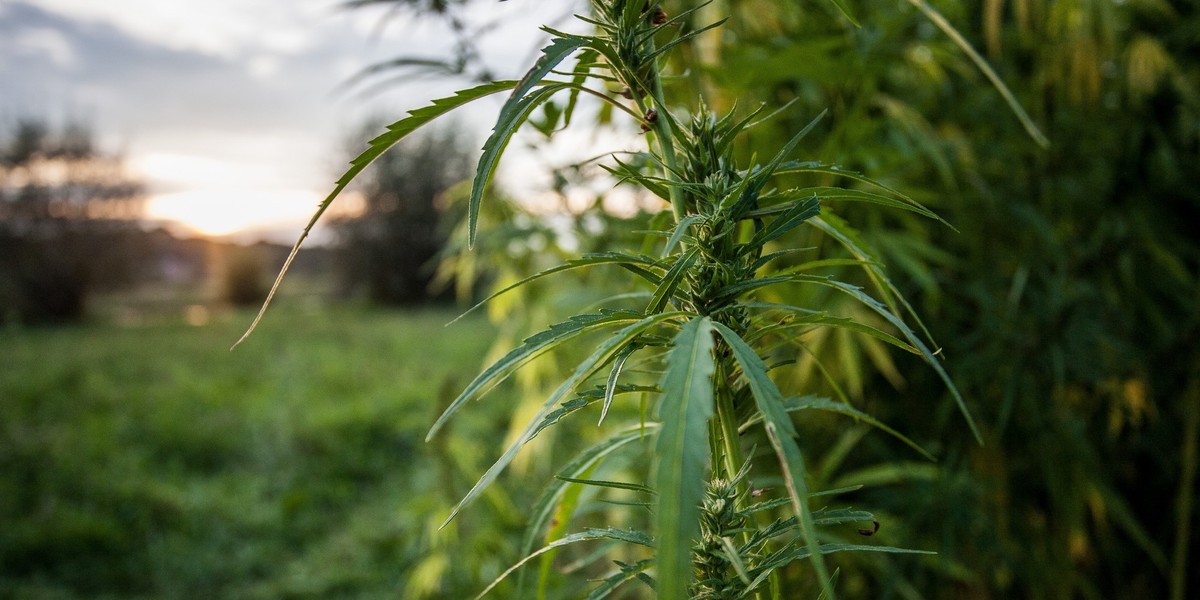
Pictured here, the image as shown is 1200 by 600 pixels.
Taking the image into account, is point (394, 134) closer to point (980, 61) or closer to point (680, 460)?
point (680, 460)

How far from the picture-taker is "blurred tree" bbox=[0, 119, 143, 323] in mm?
7399

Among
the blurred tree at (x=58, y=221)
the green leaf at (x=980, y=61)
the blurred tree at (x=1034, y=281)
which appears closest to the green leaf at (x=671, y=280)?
the green leaf at (x=980, y=61)

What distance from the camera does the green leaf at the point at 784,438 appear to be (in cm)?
21

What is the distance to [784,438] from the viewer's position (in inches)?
8.7

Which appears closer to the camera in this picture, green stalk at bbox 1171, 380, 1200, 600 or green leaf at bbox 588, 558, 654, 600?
green leaf at bbox 588, 558, 654, 600

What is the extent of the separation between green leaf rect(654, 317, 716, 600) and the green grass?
0.86 metres

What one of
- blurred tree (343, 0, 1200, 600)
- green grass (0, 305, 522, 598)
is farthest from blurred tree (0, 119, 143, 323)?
blurred tree (343, 0, 1200, 600)

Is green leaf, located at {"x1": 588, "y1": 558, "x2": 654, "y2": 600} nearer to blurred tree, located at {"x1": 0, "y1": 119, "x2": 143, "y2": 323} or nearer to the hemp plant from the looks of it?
the hemp plant

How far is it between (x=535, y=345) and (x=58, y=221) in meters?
9.91

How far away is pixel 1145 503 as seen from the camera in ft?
4.18

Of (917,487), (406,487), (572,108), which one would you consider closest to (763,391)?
(572,108)

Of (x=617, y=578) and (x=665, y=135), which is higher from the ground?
(x=665, y=135)

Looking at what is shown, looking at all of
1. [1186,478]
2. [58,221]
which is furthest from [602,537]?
[58,221]

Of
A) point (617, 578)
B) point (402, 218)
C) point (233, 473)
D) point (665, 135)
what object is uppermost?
point (402, 218)
